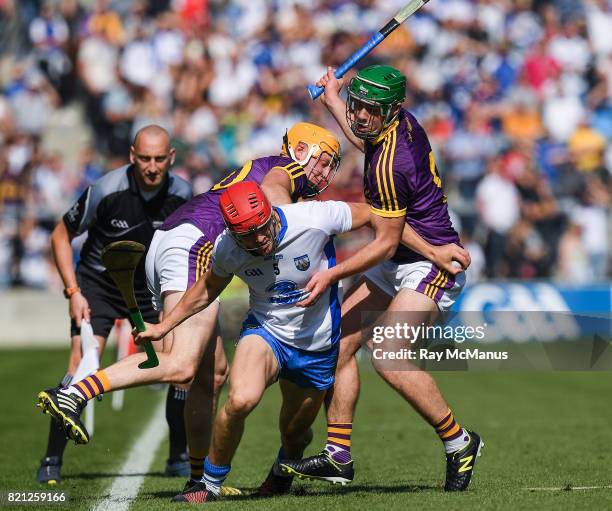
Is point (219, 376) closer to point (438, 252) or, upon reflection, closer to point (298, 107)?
point (438, 252)

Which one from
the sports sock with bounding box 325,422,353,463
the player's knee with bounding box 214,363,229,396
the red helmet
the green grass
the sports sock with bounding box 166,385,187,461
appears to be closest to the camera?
the red helmet

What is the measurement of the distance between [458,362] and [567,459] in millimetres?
1186

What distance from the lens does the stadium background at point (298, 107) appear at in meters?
19.1

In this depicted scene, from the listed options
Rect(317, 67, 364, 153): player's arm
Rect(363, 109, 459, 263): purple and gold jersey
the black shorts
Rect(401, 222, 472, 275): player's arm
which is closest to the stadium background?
the black shorts

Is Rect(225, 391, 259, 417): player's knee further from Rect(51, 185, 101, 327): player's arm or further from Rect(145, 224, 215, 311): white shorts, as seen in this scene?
Rect(51, 185, 101, 327): player's arm

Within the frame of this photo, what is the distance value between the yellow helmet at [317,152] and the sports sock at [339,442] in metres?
1.52

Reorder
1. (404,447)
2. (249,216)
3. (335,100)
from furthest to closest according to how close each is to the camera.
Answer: (404,447), (335,100), (249,216)

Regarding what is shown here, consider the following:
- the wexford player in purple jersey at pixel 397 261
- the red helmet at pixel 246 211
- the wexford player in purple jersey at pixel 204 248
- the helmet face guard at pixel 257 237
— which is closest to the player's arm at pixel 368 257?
the wexford player in purple jersey at pixel 397 261

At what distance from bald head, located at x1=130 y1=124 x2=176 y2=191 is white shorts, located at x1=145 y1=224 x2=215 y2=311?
100 centimetres

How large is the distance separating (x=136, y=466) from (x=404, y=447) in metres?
2.32

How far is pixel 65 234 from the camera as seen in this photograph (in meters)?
9.04

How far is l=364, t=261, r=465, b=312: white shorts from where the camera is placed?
305 inches

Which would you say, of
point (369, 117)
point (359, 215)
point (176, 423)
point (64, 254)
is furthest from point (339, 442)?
point (64, 254)

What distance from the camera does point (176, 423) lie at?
9.24 meters
